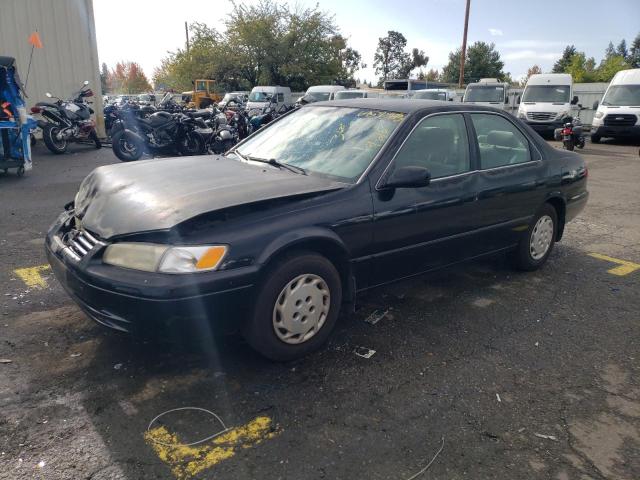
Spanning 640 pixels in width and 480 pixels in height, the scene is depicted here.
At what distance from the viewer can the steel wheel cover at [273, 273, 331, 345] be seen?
3.02m

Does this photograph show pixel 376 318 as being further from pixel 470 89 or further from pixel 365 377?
pixel 470 89

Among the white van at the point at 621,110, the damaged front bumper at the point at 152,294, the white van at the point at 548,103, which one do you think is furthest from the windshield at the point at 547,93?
the damaged front bumper at the point at 152,294

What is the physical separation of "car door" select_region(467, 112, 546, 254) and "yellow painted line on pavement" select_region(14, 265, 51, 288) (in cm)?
360

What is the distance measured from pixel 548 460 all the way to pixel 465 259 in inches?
76.9

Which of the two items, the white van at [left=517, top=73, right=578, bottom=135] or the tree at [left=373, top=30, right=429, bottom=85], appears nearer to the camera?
the white van at [left=517, top=73, right=578, bottom=135]

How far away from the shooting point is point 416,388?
2.99 m

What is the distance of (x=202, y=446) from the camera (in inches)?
96.6

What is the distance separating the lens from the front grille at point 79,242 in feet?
9.74

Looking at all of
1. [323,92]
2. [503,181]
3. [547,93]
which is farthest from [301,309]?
[323,92]

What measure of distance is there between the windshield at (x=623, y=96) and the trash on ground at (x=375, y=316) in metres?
17.1

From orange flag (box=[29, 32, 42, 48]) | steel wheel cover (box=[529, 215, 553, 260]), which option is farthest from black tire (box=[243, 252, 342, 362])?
orange flag (box=[29, 32, 42, 48])

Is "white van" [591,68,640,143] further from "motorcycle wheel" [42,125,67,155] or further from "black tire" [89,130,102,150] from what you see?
"motorcycle wheel" [42,125,67,155]

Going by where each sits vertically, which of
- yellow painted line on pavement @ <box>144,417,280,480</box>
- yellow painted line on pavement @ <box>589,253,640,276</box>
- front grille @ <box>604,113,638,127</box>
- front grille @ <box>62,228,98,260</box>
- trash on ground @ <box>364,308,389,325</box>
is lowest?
yellow painted line on pavement @ <box>589,253,640,276</box>

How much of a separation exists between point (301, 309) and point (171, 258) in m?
0.84
